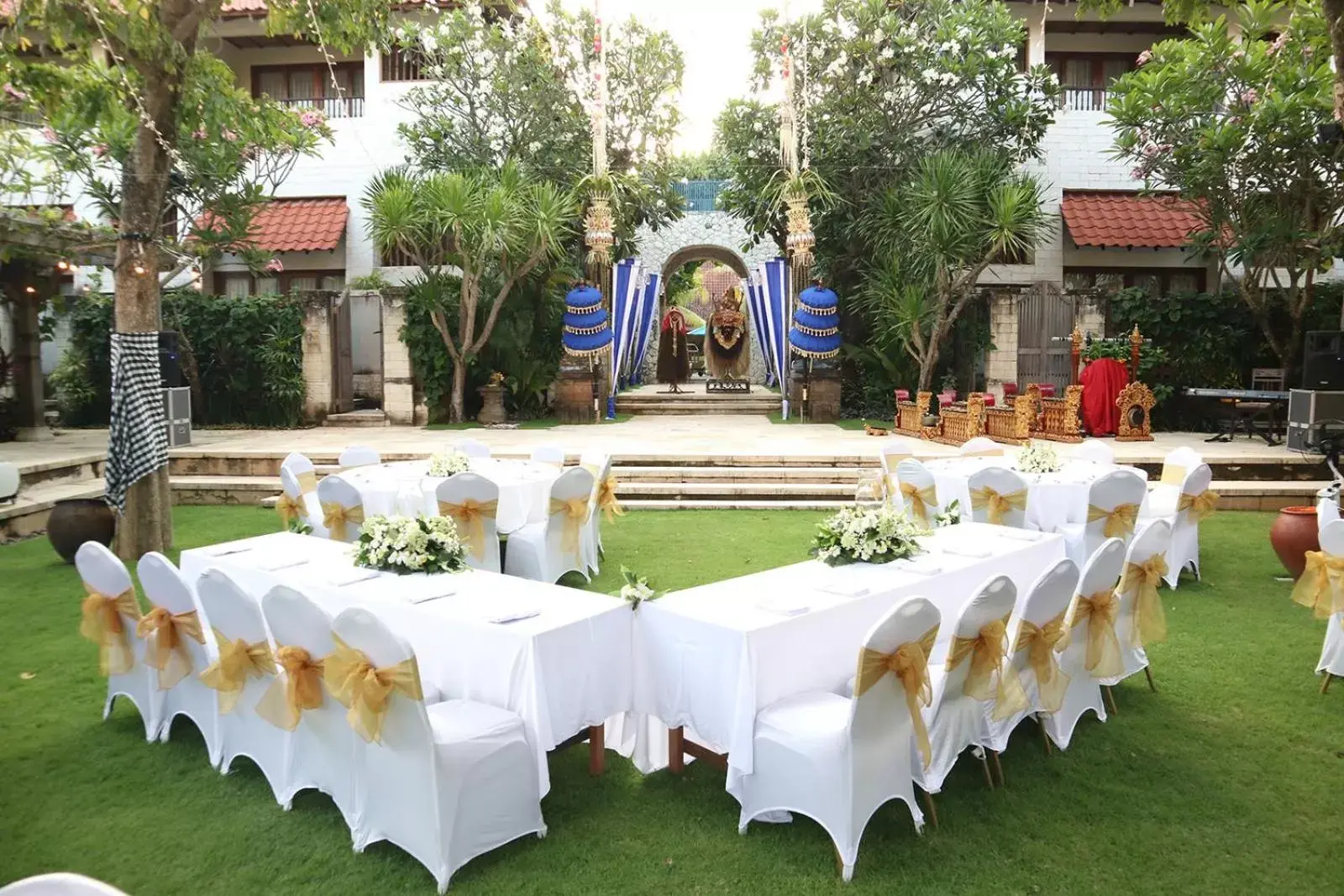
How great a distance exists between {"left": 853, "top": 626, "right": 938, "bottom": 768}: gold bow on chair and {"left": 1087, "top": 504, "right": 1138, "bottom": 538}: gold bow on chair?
3.22 metres

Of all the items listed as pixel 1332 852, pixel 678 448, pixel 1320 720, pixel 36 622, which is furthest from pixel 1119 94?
pixel 36 622

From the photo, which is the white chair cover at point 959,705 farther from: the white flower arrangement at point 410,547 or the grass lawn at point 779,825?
the white flower arrangement at point 410,547

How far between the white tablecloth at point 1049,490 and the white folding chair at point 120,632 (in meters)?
4.85

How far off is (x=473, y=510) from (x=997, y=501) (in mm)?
3379

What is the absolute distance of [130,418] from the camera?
288 inches

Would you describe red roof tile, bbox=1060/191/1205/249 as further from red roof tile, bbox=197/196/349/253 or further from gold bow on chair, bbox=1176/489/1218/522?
red roof tile, bbox=197/196/349/253

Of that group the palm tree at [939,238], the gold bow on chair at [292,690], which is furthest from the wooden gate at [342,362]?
the gold bow on chair at [292,690]

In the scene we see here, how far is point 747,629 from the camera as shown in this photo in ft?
11.0

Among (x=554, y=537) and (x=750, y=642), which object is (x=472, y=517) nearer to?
(x=554, y=537)

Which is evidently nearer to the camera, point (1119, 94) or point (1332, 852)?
point (1332, 852)

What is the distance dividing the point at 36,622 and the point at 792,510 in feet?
20.4

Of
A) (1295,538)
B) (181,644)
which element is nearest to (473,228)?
(181,644)

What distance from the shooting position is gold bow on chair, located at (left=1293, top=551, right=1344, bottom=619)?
14.9 ft

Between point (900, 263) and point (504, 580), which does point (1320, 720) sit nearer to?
point (504, 580)
